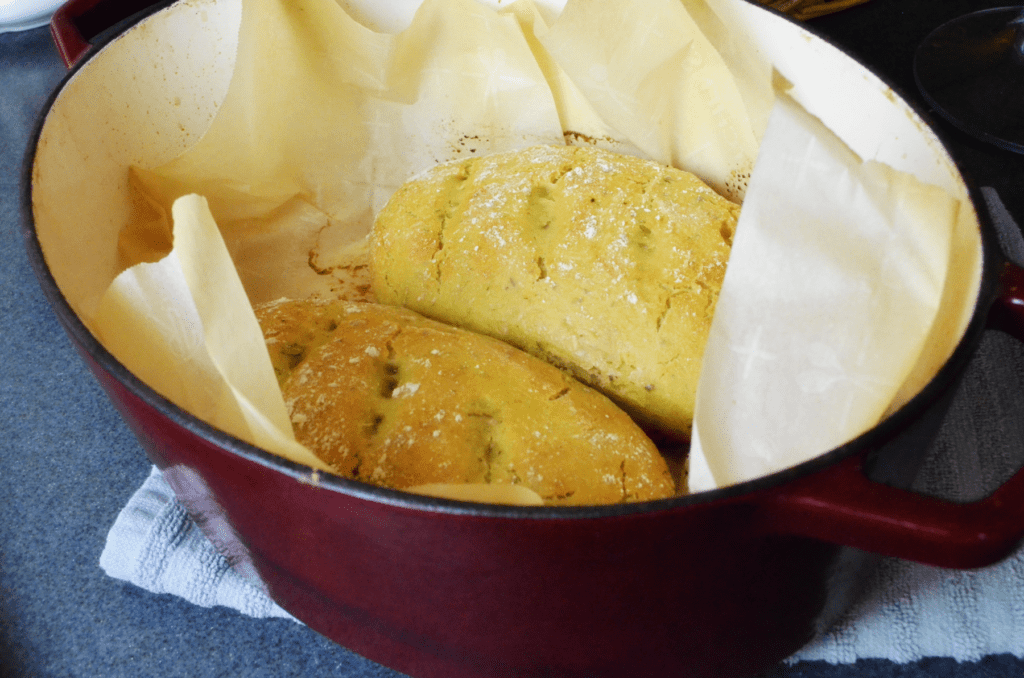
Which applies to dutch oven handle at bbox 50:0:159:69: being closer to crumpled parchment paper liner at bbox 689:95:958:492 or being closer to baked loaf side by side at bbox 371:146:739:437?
baked loaf side by side at bbox 371:146:739:437

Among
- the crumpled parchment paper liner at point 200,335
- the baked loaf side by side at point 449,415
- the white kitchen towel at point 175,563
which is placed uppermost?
the crumpled parchment paper liner at point 200,335

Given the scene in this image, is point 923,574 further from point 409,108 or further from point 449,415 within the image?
point 409,108

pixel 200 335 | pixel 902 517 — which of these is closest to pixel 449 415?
pixel 200 335

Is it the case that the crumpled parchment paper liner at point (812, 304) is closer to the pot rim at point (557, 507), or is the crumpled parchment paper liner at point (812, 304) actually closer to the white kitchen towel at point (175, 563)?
the pot rim at point (557, 507)

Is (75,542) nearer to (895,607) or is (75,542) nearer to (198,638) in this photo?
(198,638)

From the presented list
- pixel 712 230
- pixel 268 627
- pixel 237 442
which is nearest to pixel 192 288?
pixel 237 442

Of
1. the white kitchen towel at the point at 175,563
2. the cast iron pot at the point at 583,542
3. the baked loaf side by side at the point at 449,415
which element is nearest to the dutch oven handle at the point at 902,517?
the cast iron pot at the point at 583,542

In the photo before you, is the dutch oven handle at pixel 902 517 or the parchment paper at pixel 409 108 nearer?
the dutch oven handle at pixel 902 517

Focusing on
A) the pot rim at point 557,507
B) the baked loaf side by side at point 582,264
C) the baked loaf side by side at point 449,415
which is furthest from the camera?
the baked loaf side by side at point 582,264
